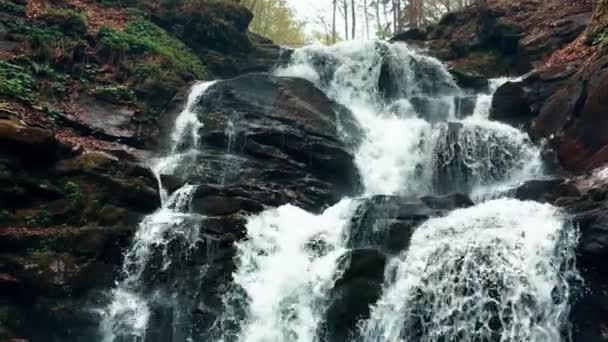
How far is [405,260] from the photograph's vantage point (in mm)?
10820

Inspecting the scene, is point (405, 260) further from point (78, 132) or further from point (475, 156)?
point (78, 132)

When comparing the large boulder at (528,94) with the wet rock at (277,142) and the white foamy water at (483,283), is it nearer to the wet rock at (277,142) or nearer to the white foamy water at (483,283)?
the wet rock at (277,142)

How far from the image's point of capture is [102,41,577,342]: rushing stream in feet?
31.5

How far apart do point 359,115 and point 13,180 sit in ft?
35.6

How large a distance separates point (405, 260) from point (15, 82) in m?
10.2

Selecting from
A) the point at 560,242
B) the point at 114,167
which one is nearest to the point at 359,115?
the point at 114,167

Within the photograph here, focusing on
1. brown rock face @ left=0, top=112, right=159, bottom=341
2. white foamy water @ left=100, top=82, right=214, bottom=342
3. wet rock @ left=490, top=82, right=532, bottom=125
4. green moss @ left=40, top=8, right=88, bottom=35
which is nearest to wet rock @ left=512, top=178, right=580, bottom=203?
wet rock @ left=490, top=82, right=532, bottom=125

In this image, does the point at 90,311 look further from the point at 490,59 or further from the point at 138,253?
the point at 490,59

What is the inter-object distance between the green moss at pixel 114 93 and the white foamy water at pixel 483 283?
31.7ft

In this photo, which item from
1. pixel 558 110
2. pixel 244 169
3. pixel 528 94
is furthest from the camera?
pixel 528 94

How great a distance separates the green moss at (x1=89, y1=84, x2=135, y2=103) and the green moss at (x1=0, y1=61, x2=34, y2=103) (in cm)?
178

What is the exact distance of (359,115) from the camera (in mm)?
19484

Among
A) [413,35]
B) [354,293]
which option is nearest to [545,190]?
[354,293]

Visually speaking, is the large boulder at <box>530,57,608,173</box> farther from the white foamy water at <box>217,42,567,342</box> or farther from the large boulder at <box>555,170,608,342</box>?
the large boulder at <box>555,170,608,342</box>
